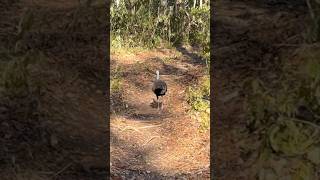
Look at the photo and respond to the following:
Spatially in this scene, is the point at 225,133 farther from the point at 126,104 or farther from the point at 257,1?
the point at 126,104

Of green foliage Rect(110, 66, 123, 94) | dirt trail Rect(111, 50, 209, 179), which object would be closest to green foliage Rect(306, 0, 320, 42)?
dirt trail Rect(111, 50, 209, 179)

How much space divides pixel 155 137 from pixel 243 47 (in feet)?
20.7

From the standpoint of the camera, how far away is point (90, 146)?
1926mm

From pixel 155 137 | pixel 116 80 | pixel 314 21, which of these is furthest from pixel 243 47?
pixel 116 80

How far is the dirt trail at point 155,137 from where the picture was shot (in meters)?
6.87

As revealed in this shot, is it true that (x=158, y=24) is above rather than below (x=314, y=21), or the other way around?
above

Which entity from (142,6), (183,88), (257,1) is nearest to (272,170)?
(257,1)

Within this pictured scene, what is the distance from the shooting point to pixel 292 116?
1685 millimetres

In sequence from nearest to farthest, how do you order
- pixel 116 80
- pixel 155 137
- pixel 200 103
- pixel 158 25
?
pixel 155 137 < pixel 200 103 < pixel 116 80 < pixel 158 25

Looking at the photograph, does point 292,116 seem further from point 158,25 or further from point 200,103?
point 158,25

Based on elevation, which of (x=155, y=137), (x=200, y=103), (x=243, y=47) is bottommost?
(x=155, y=137)

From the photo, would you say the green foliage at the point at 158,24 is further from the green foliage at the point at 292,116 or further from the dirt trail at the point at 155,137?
the green foliage at the point at 292,116

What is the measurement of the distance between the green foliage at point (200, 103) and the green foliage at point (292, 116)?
614cm

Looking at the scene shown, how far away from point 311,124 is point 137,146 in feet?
19.8
